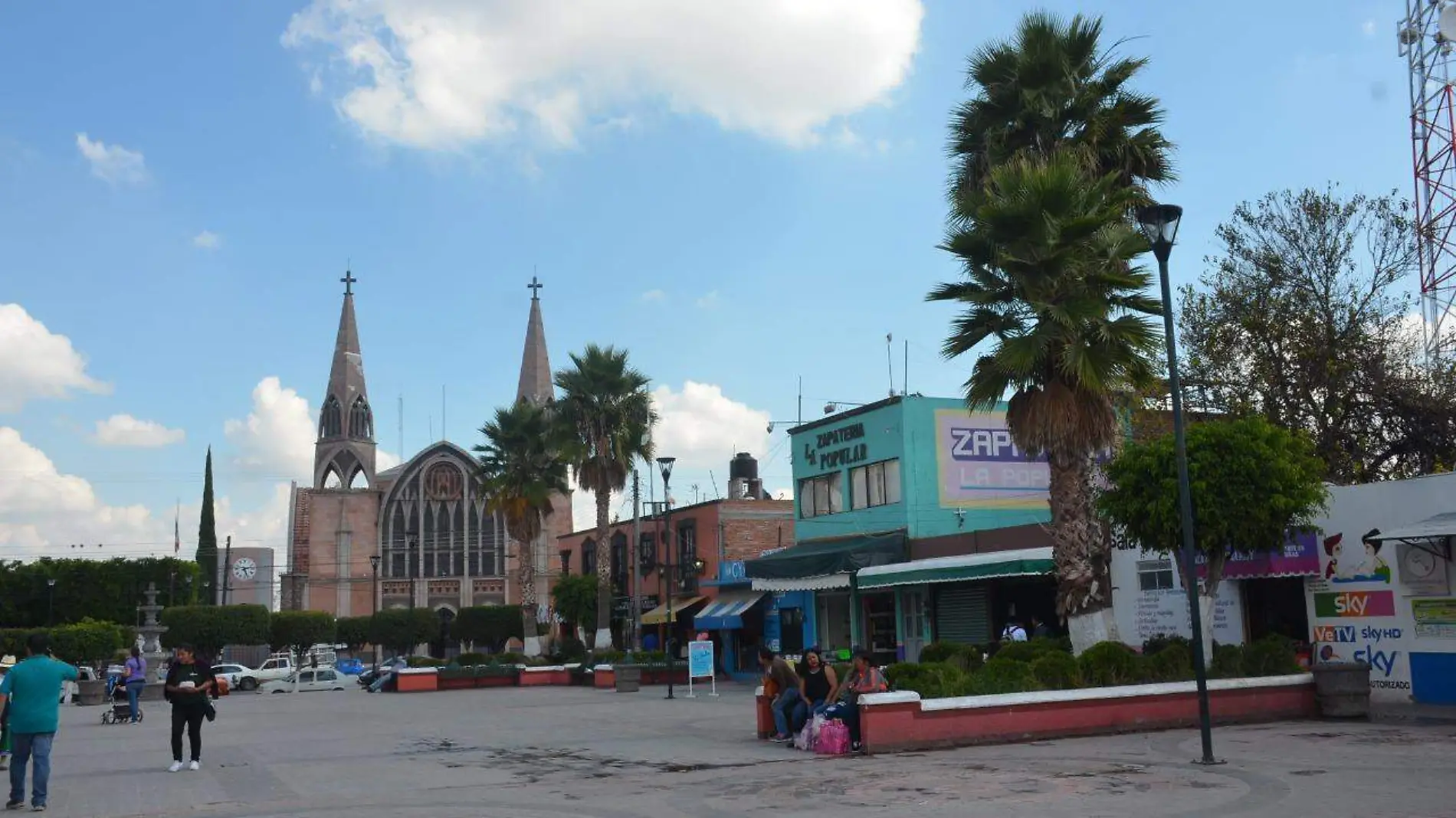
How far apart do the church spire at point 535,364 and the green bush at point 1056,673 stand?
2998 inches

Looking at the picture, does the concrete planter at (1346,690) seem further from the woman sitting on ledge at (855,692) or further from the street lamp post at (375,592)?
the street lamp post at (375,592)

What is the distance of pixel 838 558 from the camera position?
3130 cm

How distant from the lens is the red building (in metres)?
43.9

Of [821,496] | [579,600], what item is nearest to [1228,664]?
[821,496]

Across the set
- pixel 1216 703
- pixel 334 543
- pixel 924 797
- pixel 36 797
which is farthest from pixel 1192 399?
pixel 334 543

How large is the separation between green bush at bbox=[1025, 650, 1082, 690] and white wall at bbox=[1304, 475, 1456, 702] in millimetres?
5280

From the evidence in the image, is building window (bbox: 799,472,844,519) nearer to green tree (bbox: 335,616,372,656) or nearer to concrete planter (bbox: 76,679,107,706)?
concrete planter (bbox: 76,679,107,706)

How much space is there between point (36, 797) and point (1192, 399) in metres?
23.2

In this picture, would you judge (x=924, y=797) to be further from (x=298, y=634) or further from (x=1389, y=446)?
(x=298, y=634)

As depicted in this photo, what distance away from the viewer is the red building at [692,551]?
4394 centimetres

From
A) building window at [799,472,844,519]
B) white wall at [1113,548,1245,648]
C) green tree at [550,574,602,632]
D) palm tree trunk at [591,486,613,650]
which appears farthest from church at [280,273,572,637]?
white wall at [1113,548,1245,648]

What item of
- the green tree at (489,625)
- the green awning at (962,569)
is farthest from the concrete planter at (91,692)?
the green tree at (489,625)

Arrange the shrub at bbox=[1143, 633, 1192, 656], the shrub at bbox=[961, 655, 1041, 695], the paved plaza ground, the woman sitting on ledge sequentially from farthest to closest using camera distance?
the shrub at bbox=[1143, 633, 1192, 656], the shrub at bbox=[961, 655, 1041, 695], the woman sitting on ledge, the paved plaza ground

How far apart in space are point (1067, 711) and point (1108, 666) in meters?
1.21
